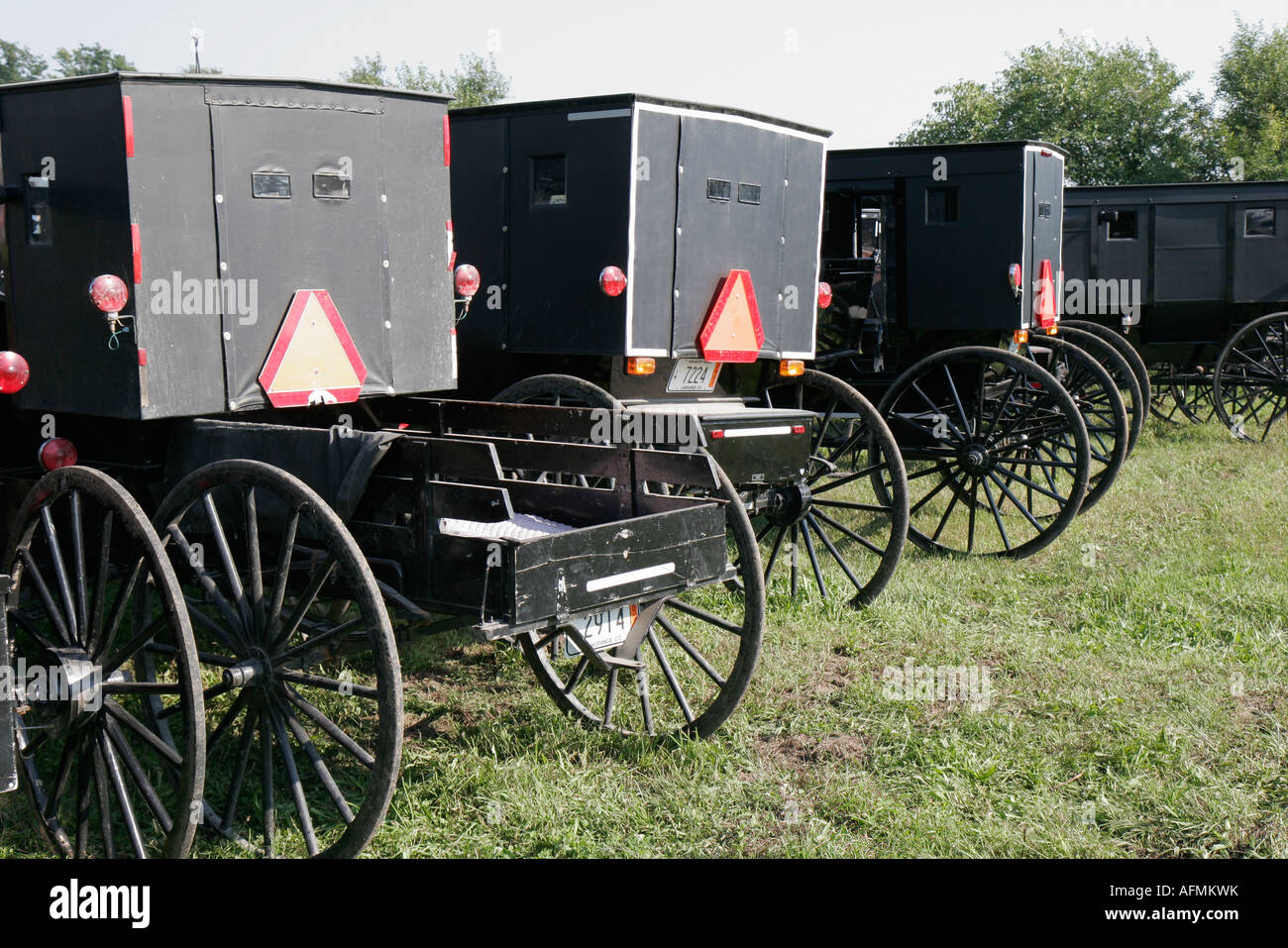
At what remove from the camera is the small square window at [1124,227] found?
1299cm

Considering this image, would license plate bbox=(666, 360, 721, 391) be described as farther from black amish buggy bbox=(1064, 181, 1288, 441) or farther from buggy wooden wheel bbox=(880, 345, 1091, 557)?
black amish buggy bbox=(1064, 181, 1288, 441)

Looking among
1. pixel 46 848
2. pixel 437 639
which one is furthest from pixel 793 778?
pixel 46 848

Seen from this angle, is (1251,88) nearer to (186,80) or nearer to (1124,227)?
(1124,227)

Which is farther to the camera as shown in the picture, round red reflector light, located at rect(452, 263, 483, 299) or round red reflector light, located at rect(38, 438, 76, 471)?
round red reflector light, located at rect(452, 263, 483, 299)

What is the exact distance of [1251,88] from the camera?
2759 centimetres

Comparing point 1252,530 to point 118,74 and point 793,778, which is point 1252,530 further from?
point 118,74

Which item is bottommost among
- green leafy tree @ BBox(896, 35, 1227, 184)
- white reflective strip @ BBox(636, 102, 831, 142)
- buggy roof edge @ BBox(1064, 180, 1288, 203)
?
white reflective strip @ BBox(636, 102, 831, 142)

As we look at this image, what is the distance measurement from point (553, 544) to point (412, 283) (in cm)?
186

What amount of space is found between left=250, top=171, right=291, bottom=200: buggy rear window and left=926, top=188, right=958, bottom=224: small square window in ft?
17.7

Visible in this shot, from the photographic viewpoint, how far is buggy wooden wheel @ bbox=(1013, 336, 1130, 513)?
8266 mm

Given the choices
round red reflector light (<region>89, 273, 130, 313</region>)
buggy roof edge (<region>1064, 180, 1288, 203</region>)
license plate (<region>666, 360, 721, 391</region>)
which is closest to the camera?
round red reflector light (<region>89, 273, 130, 313</region>)

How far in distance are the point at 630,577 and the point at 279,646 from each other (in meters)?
1.10

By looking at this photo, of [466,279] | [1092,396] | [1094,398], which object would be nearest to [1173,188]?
[1094,398]

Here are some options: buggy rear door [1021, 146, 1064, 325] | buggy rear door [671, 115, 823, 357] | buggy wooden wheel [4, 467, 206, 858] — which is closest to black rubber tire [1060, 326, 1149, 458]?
buggy rear door [1021, 146, 1064, 325]
